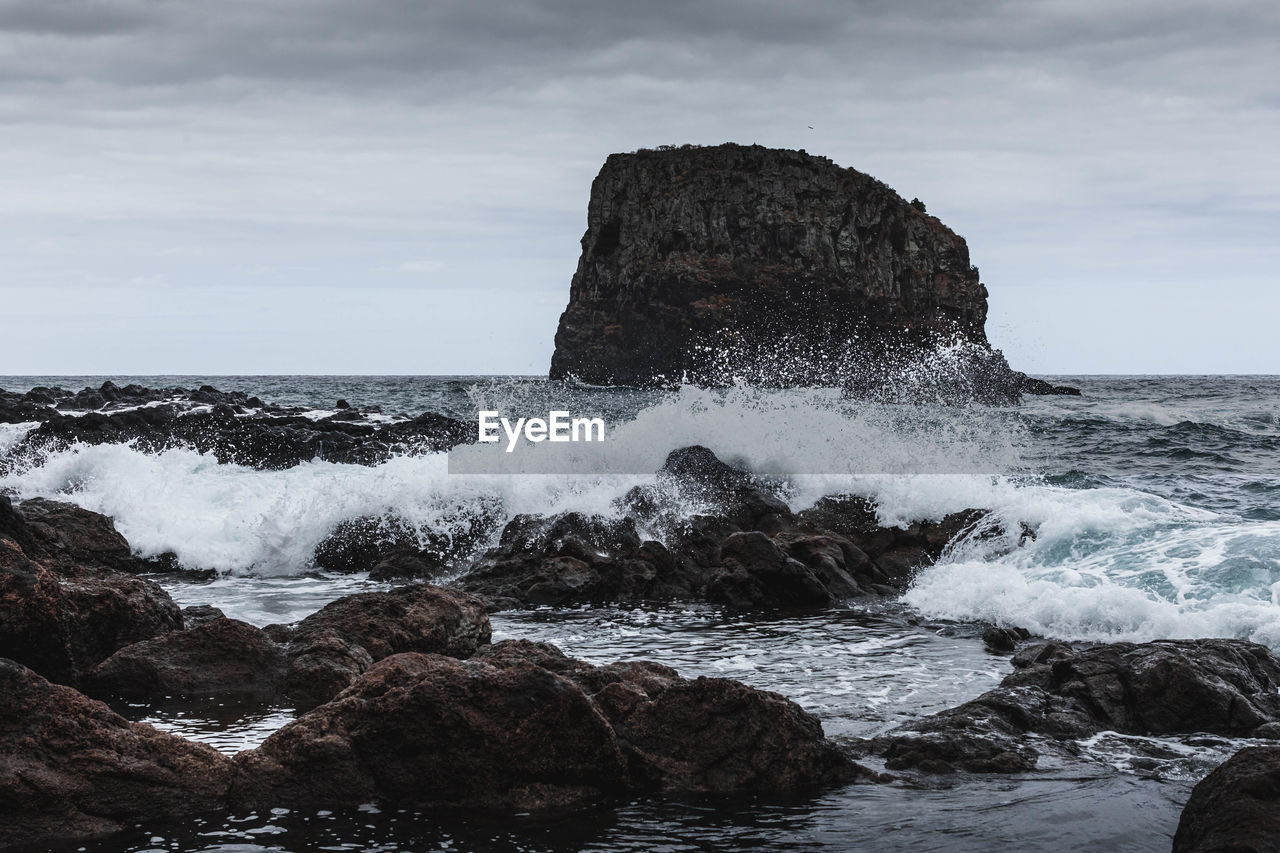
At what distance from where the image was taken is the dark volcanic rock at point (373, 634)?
6598 millimetres

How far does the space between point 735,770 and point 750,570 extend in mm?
5307

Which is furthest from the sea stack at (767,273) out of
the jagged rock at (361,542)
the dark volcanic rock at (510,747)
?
the dark volcanic rock at (510,747)

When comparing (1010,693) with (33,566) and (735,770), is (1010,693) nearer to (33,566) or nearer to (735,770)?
(735,770)

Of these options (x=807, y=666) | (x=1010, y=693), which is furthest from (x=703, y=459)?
(x=1010, y=693)

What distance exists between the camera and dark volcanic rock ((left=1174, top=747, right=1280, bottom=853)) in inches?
149

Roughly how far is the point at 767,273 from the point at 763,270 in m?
0.44

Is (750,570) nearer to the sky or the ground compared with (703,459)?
nearer to the ground

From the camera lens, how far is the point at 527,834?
4496 millimetres

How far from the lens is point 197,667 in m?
6.71

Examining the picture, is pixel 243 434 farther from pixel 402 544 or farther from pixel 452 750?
pixel 452 750

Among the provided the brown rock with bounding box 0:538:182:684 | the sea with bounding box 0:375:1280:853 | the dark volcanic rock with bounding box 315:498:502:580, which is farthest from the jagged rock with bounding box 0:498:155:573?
the brown rock with bounding box 0:538:182:684

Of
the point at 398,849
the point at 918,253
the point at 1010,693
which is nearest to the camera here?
the point at 398,849

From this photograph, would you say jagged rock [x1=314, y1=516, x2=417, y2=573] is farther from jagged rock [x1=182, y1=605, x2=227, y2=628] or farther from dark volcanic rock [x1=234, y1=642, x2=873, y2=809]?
dark volcanic rock [x1=234, y1=642, x2=873, y2=809]

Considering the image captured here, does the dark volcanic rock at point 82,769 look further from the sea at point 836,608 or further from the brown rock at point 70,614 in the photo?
the brown rock at point 70,614
